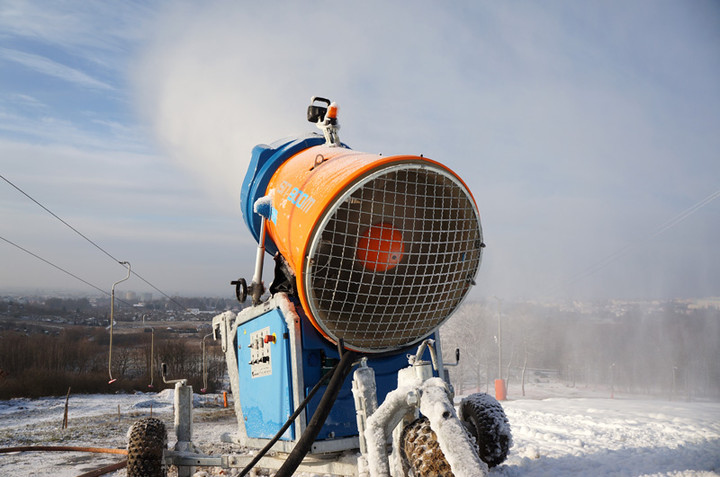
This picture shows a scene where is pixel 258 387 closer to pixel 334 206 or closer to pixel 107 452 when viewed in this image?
pixel 334 206

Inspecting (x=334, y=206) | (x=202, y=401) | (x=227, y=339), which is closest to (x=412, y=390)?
(x=334, y=206)

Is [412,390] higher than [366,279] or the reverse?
the reverse

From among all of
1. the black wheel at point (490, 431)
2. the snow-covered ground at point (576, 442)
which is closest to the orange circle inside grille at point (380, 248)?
the black wheel at point (490, 431)

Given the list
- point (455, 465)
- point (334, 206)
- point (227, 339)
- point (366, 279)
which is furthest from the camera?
point (227, 339)

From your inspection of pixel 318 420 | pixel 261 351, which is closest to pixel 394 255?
pixel 318 420

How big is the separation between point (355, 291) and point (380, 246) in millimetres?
418

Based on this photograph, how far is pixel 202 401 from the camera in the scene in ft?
71.8

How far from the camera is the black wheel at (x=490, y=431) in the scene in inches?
169

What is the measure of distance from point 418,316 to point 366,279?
634mm

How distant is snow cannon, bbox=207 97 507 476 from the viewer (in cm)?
351

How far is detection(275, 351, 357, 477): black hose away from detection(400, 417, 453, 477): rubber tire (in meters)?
0.87

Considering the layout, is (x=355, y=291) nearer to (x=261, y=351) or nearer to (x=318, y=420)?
(x=318, y=420)

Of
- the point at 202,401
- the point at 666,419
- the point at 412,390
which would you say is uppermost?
the point at 412,390

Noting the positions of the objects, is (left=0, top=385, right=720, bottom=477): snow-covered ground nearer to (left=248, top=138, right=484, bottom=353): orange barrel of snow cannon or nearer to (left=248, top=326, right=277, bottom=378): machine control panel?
(left=248, top=326, right=277, bottom=378): machine control panel
